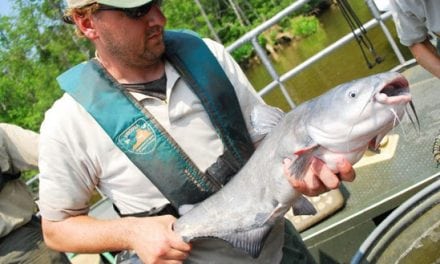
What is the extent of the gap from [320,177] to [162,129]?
2.55 feet

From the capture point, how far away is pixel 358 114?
6.18ft

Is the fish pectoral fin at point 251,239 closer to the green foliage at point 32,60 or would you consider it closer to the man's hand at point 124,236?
the man's hand at point 124,236

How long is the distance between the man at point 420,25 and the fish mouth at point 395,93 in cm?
147

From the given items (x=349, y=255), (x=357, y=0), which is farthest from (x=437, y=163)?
(x=357, y=0)

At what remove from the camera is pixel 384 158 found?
14.7ft

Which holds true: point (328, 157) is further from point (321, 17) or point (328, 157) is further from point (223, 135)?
point (321, 17)

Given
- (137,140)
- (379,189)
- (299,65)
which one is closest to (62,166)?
(137,140)

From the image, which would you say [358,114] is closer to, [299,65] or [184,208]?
[184,208]

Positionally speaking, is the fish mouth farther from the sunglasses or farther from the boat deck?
the boat deck

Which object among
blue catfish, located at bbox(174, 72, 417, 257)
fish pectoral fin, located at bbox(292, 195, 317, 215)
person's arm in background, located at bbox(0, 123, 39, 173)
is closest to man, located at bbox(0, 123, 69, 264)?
person's arm in background, located at bbox(0, 123, 39, 173)

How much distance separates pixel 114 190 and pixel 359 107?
1.17 meters

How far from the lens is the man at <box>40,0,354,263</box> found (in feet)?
7.73

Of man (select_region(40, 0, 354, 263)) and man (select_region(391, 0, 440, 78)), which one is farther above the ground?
man (select_region(40, 0, 354, 263))

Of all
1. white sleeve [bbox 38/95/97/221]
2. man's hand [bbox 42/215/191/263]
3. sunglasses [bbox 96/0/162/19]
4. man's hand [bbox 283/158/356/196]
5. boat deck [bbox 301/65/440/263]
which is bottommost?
boat deck [bbox 301/65/440/263]
